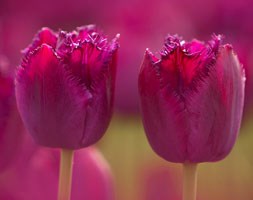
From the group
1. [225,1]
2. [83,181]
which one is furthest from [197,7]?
[83,181]

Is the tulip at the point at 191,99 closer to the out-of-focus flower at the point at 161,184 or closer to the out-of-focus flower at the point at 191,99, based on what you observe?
the out-of-focus flower at the point at 191,99

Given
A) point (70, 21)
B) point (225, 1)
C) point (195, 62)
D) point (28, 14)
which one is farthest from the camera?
point (70, 21)

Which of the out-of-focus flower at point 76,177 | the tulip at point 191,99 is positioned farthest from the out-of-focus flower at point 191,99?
the out-of-focus flower at point 76,177

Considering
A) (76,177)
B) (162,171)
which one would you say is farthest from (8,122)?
(162,171)

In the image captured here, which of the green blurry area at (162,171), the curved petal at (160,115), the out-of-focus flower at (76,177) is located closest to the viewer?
the curved petal at (160,115)

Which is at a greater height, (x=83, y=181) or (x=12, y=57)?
(x=12, y=57)

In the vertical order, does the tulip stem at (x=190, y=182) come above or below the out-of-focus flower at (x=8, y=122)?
below

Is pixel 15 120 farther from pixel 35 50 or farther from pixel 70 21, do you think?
pixel 70 21

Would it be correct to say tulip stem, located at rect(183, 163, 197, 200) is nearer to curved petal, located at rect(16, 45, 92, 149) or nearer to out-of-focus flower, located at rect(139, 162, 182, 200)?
curved petal, located at rect(16, 45, 92, 149)
